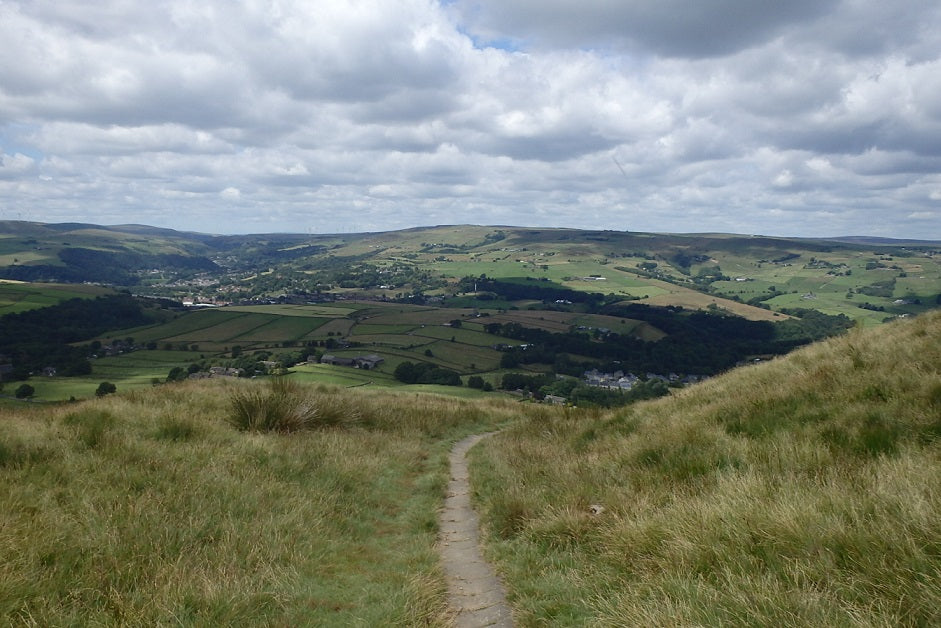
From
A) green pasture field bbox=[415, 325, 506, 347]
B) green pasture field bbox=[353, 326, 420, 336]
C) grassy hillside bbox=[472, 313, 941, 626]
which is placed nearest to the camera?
grassy hillside bbox=[472, 313, 941, 626]

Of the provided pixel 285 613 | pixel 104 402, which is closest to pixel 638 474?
pixel 285 613

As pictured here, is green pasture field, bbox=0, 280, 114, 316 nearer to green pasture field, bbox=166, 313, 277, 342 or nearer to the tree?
green pasture field, bbox=166, 313, 277, 342

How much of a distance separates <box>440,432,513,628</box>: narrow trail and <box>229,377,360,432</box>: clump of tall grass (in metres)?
4.84

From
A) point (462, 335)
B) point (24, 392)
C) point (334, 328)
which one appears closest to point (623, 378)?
point (462, 335)

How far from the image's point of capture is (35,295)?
380 feet

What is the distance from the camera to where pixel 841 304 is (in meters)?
128

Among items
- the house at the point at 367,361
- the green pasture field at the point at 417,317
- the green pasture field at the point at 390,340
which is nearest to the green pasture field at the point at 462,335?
the green pasture field at the point at 390,340

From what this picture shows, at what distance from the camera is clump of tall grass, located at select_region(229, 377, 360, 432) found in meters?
11.5

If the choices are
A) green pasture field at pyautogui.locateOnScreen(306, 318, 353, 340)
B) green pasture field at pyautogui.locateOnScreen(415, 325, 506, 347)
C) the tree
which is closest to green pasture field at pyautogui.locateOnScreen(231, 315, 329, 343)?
green pasture field at pyautogui.locateOnScreen(306, 318, 353, 340)

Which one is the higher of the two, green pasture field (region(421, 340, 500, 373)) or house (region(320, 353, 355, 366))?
house (region(320, 353, 355, 366))

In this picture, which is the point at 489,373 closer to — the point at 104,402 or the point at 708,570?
the point at 104,402

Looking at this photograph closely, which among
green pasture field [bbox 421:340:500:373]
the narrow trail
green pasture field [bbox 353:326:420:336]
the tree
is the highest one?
the narrow trail

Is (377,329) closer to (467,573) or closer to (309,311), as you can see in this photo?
(309,311)

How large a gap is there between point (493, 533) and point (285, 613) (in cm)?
316
